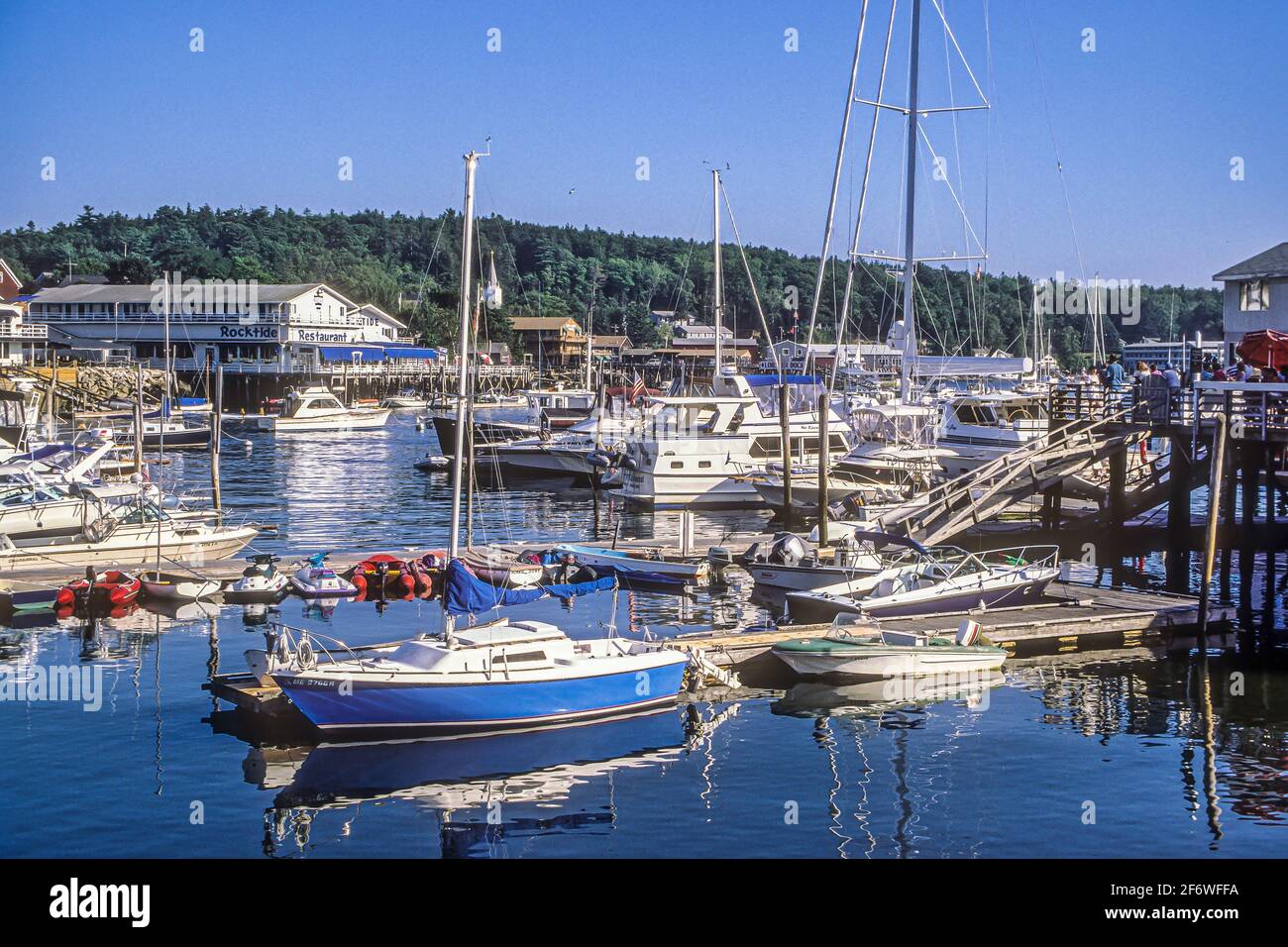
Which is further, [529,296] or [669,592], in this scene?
[529,296]

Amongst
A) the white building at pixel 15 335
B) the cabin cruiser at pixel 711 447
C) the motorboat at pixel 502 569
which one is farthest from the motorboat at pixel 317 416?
the motorboat at pixel 502 569

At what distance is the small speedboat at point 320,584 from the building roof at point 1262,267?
89.0 feet

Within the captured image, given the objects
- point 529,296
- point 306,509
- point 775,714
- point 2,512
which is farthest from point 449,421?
point 529,296

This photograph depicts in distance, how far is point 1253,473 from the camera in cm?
3797

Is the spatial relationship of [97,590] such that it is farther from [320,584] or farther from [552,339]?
[552,339]

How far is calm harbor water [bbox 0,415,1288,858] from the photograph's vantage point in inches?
742

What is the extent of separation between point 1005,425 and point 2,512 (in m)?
36.7

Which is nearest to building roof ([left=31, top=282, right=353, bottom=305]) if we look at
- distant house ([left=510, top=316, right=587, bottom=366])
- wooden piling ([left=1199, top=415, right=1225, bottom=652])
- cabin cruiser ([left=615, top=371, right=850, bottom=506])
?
distant house ([left=510, top=316, right=587, bottom=366])

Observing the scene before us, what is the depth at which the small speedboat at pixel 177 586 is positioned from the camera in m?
32.9

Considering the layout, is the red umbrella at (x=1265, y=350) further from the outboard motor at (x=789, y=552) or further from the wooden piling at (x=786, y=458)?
the wooden piling at (x=786, y=458)

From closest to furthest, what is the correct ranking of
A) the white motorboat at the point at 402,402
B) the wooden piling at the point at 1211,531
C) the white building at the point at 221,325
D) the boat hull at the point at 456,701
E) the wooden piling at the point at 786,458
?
the boat hull at the point at 456,701, the wooden piling at the point at 1211,531, the wooden piling at the point at 786,458, the white building at the point at 221,325, the white motorboat at the point at 402,402

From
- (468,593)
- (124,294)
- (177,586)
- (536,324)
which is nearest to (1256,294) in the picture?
(468,593)

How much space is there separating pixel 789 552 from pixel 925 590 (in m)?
4.68
